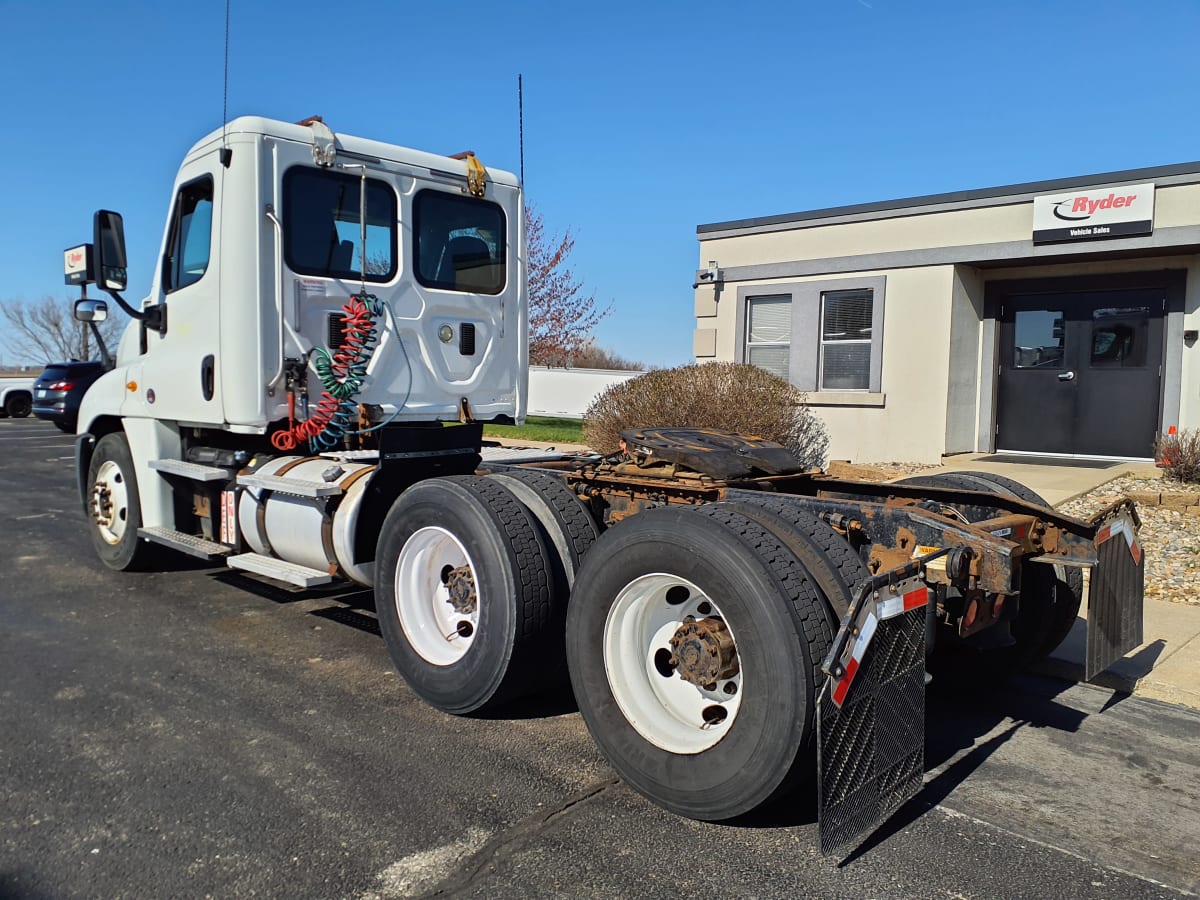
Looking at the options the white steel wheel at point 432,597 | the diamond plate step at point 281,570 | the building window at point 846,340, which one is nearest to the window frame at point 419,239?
the diamond plate step at point 281,570

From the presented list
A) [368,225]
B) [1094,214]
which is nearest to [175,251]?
[368,225]

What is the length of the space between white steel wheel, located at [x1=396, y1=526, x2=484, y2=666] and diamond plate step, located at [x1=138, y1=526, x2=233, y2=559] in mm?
2052

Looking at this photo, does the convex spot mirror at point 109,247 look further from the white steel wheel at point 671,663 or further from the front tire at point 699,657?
the white steel wheel at point 671,663

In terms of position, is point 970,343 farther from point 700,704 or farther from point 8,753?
point 8,753

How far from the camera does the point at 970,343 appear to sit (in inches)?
512

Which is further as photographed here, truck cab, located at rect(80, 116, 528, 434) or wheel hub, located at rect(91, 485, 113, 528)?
wheel hub, located at rect(91, 485, 113, 528)

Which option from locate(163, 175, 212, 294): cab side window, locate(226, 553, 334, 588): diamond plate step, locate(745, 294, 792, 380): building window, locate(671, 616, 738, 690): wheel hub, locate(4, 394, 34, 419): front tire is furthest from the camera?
locate(4, 394, 34, 419): front tire

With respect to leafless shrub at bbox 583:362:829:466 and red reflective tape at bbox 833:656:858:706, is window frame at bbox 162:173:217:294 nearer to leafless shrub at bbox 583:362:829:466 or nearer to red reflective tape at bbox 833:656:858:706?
red reflective tape at bbox 833:656:858:706

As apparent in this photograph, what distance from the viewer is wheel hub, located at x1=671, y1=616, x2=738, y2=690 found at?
11.2 ft

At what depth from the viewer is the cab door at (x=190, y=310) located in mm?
5988

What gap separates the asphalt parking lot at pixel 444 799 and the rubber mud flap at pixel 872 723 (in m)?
0.19

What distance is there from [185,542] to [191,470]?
1.58 ft

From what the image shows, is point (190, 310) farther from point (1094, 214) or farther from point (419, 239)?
point (1094, 214)

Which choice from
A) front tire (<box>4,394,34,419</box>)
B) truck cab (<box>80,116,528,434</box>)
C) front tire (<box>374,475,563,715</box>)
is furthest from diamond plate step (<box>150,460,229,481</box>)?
front tire (<box>4,394,34,419</box>)
